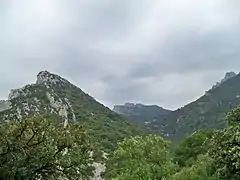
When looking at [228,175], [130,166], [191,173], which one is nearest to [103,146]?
[130,166]

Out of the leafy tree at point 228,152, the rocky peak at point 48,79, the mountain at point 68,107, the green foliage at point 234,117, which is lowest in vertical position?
the leafy tree at point 228,152

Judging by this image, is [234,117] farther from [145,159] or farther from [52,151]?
[145,159]

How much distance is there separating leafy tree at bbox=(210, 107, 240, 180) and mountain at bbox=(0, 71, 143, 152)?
78.4 metres

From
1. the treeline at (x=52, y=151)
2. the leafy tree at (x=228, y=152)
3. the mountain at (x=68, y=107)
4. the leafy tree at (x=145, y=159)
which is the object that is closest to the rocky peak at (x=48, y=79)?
the mountain at (x=68, y=107)

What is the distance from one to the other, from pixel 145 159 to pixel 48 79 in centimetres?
13277

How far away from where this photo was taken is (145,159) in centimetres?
4069

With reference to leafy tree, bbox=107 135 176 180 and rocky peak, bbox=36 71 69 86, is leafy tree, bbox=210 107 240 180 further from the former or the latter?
rocky peak, bbox=36 71 69 86

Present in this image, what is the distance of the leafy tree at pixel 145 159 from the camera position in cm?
3930

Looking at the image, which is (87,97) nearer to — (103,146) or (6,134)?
(103,146)

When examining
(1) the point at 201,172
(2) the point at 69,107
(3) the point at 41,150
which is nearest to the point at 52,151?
(3) the point at 41,150

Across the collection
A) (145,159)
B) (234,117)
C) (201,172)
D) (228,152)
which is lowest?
(228,152)

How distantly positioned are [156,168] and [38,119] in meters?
20.2

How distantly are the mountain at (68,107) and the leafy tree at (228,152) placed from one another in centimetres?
7840

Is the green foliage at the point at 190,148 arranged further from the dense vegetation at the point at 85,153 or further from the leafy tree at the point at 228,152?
the leafy tree at the point at 228,152
